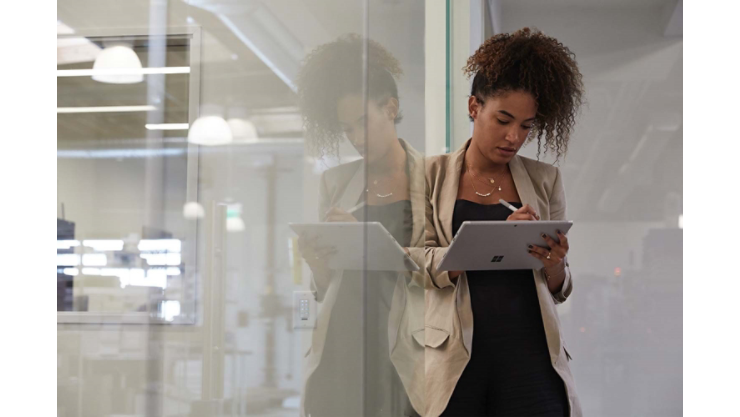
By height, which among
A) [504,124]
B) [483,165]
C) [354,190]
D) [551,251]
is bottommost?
[551,251]

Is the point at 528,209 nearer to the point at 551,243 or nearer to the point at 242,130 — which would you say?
the point at 551,243

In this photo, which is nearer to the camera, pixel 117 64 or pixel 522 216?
pixel 117 64

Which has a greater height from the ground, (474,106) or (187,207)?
(474,106)

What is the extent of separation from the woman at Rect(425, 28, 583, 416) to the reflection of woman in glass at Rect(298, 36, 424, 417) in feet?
0.23

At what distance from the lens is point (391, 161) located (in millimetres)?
1375

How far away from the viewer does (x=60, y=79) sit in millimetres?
615

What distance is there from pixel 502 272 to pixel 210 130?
112 cm

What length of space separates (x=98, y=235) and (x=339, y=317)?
41cm

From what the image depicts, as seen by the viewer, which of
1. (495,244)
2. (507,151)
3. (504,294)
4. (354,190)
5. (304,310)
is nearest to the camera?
(304,310)

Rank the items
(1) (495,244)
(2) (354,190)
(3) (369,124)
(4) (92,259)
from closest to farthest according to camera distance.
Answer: (4) (92,259) → (2) (354,190) → (3) (369,124) → (1) (495,244)

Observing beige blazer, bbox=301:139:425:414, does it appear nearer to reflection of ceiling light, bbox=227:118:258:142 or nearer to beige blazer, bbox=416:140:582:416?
beige blazer, bbox=416:140:582:416

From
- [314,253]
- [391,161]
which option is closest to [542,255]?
[391,161]
